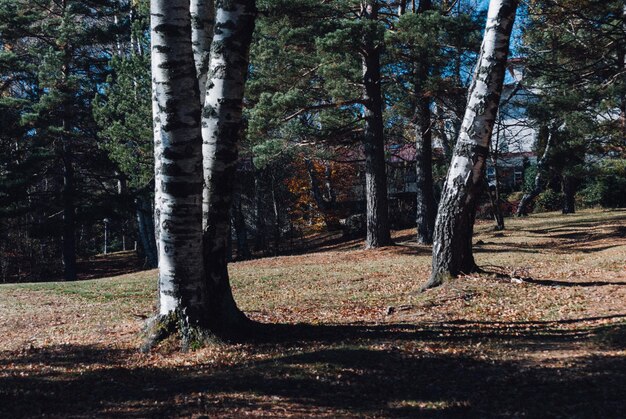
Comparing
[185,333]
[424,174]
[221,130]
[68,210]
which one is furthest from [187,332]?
[68,210]

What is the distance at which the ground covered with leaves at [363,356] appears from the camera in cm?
443

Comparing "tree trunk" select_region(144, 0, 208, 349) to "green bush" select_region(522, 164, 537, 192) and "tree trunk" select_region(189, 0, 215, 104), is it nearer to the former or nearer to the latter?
"tree trunk" select_region(189, 0, 215, 104)

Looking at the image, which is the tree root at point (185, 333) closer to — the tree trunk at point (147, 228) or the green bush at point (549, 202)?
the tree trunk at point (147, 228)

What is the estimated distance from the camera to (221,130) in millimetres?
6461

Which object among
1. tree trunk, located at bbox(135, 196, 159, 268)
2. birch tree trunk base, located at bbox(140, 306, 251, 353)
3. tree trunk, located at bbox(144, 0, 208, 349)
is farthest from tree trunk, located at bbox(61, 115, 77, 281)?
tree trunk, located at bbox(144, 0, 208, 349)

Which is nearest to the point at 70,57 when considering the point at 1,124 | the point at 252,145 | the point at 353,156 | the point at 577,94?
the point at 1,124

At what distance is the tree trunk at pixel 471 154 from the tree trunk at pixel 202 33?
13.1 ft

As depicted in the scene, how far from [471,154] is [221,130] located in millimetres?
4126

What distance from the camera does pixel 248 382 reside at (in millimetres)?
4969

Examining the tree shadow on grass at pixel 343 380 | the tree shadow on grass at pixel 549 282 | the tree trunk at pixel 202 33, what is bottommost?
the tree shadow on grass at pixel 343 380

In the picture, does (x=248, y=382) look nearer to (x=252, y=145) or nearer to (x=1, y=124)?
A: (x=252, y=145)

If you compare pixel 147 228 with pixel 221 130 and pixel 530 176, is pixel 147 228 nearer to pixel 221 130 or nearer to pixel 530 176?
pixel 530 176

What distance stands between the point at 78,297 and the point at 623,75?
15193mm

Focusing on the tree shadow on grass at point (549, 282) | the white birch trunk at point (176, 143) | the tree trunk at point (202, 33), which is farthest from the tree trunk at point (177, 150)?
the tree shadow on grass at point (549, 282)
